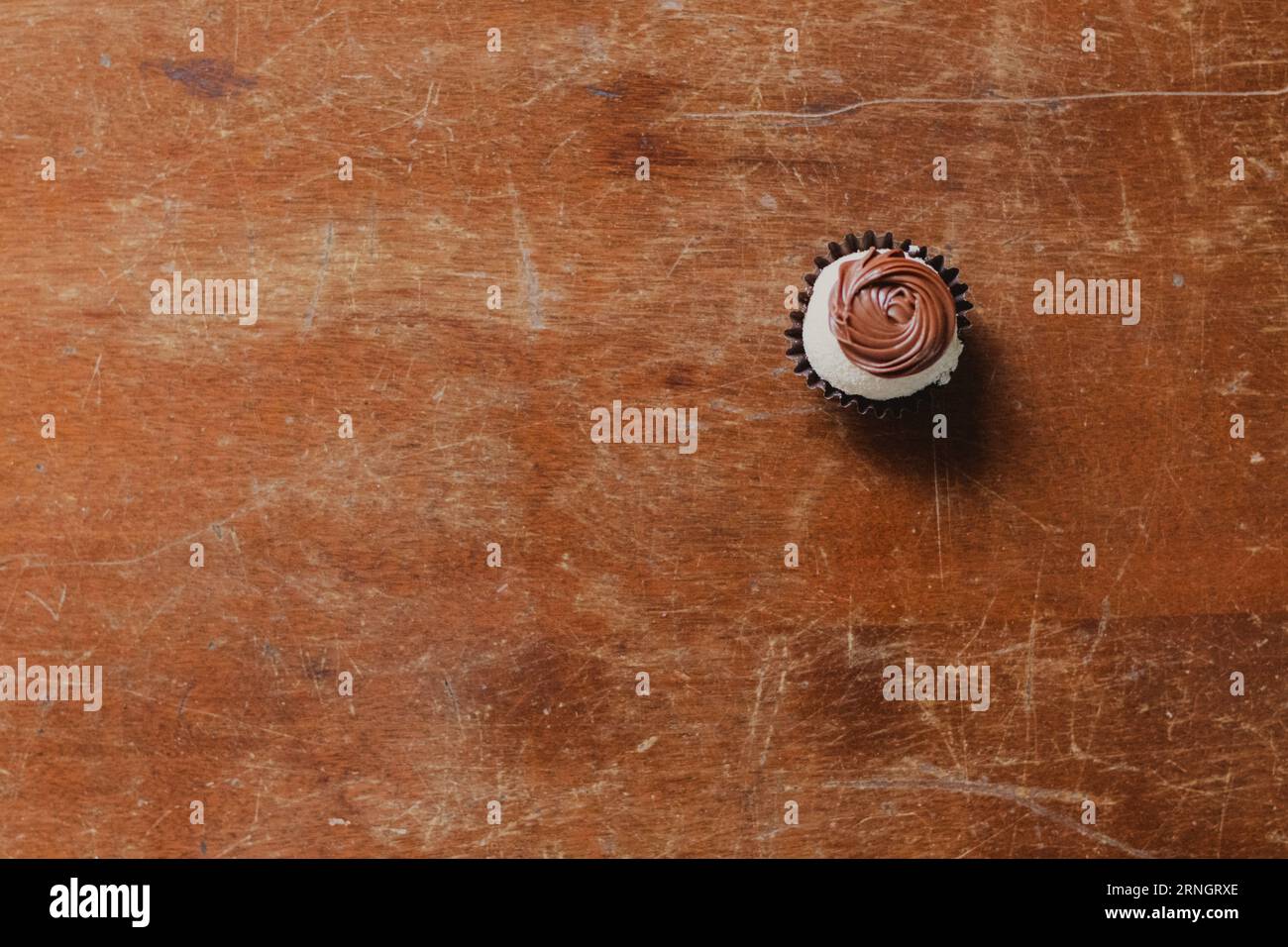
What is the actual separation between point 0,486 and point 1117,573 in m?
3.03

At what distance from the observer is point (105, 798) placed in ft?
8.73

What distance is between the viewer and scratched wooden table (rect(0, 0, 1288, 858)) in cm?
266

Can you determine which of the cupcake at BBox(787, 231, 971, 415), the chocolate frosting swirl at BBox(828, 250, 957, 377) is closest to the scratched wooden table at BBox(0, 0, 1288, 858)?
the cupcake at BBox(787, 231, 971, 415)

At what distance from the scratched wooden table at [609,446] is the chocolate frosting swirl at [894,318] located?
0.31 metres

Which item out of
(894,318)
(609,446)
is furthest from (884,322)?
(609,446)

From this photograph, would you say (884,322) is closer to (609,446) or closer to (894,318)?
(894,318)

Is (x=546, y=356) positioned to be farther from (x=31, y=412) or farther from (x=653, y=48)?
(x=31, y=412)

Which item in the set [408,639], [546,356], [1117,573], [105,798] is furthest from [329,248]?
[1117,573]

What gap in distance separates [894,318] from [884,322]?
0.09ft

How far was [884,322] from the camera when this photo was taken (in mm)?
2357

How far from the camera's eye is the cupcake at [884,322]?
2.35 metres

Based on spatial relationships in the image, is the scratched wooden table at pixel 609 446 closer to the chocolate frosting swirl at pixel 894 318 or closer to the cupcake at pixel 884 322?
the cupcake at pixel 884 322

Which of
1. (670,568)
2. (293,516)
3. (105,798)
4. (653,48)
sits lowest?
(105,798)

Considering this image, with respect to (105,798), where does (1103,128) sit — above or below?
above
